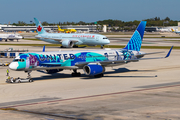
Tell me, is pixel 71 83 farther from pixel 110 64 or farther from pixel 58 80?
pixel 110 64

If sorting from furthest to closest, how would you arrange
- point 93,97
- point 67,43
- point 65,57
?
point 67,43
point 65,57
point 93,97

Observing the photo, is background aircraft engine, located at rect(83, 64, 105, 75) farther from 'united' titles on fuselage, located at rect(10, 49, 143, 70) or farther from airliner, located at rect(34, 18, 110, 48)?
airliner, located at rect(34, 18, 110, 48)

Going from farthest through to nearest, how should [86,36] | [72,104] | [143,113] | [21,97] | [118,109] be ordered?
[86,36] → [21,97] → [72,104] → [118,109] → [143,113]

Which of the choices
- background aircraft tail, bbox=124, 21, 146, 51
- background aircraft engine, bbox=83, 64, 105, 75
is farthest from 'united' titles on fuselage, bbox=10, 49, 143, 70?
background aircraft engine, bbox=83, 64, 105, 75

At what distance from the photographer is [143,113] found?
21.2 metres

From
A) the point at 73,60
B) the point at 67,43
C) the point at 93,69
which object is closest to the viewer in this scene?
the point at 93,69

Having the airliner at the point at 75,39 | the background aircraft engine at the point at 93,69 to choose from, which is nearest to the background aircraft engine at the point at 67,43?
the airliner at the point at 75,39

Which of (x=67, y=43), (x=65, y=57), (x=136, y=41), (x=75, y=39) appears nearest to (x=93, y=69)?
(x=65, y=57)

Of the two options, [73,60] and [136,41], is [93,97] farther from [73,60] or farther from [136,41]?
[136,41]

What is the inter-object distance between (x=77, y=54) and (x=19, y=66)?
8.90m

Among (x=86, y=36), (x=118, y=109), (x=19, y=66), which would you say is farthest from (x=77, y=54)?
(x=86, y=36)

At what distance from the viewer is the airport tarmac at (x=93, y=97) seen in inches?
832

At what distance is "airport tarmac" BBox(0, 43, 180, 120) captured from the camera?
69.4ft

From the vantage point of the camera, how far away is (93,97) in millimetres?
27922
